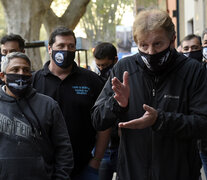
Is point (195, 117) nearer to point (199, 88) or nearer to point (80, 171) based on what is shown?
point (199, 88)

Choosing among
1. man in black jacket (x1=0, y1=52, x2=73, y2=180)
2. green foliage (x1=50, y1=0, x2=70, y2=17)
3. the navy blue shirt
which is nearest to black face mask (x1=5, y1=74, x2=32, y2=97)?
man in black jacket (x1=0, y1=52, x2=73, y2=180)

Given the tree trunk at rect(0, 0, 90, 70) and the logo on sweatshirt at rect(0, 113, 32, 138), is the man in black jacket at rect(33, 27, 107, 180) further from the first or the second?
the tree trunk at rect(0, 0, 90, 70)

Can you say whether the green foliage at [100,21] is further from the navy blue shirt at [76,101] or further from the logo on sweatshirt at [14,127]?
the logo on sweatshirt at [14,127]

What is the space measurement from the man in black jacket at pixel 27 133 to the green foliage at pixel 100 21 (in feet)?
119

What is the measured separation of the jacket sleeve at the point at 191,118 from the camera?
9.00 feet

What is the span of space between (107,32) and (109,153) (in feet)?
121

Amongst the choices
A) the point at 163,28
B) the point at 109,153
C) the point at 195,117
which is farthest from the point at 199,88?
the point at 109,153

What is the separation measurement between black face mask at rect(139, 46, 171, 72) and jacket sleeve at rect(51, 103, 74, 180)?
98cm

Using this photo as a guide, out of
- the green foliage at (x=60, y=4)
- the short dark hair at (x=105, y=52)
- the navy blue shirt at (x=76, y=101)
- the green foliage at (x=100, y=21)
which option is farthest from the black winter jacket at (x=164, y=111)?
the green foliage at (x=100, y=21)

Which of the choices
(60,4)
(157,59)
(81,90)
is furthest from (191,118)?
(60,4)

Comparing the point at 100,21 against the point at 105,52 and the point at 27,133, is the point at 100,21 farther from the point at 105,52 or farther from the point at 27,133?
the point at 27,133

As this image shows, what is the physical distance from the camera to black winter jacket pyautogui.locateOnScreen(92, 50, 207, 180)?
2.89 meters

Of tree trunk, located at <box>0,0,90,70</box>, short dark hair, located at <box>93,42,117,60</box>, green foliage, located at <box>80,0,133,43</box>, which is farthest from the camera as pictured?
green foliage, located at <box>80,0,133,43</box>

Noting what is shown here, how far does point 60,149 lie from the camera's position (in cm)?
354
